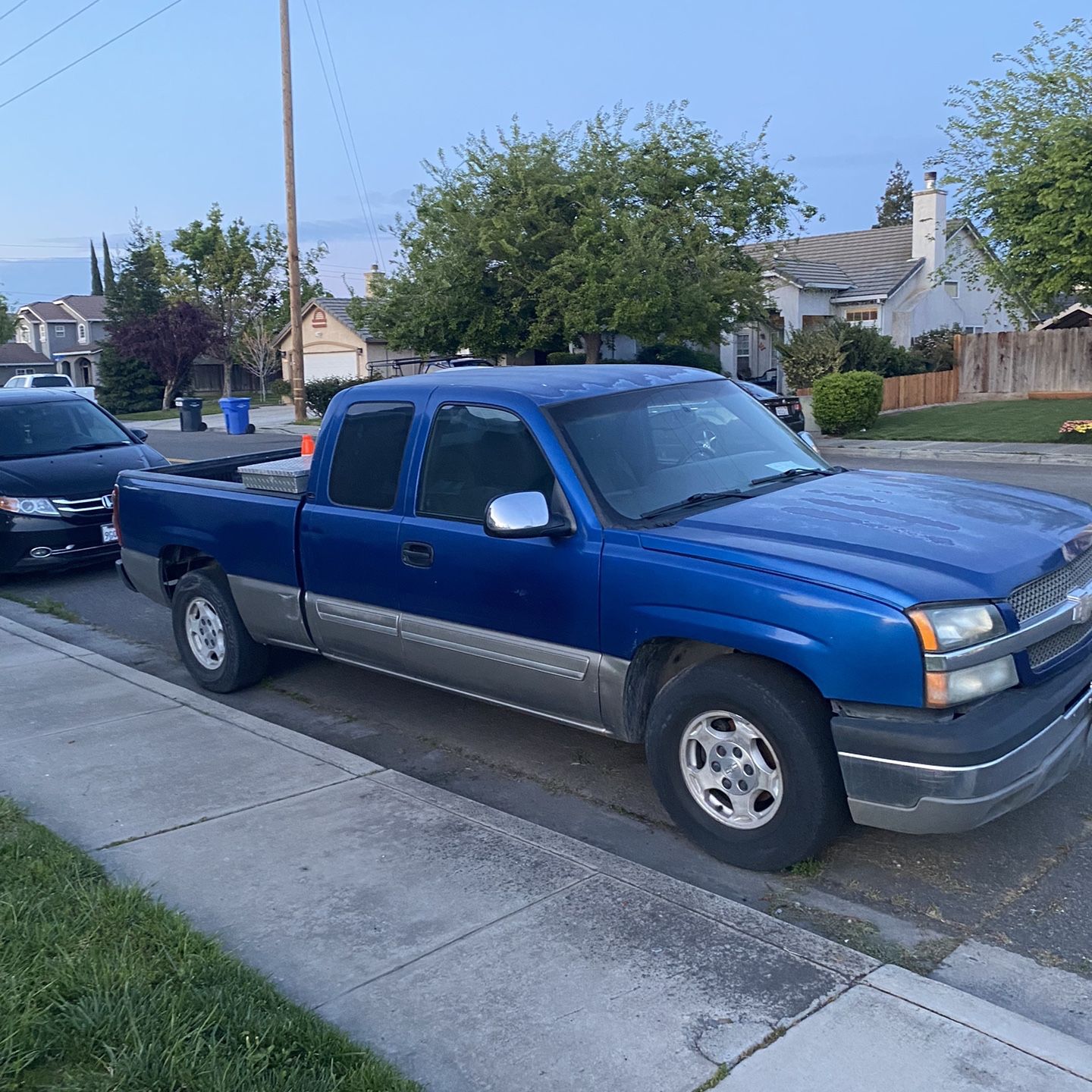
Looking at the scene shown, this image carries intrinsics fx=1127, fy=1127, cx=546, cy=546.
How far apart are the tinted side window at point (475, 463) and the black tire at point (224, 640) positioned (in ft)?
5.94

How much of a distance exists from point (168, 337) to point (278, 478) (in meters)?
45.6

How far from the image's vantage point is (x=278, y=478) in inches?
234

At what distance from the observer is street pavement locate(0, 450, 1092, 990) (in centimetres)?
381

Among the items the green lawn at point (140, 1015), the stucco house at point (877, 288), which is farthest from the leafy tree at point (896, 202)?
the green lawn at point (140, 1015)

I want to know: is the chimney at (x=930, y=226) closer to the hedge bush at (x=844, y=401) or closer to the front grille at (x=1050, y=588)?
the hedge bush at (x=844, y=401)

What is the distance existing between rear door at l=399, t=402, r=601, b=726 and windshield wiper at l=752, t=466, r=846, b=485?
1008 mm

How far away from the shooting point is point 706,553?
4.10 m

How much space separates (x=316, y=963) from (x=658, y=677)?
5.62ft

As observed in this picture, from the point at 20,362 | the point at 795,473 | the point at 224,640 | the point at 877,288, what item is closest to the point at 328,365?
the point at 877,288

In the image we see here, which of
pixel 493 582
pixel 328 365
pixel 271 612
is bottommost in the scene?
pixel 271 612

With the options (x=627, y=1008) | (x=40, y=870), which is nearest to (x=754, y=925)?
(x=627, y=1008)

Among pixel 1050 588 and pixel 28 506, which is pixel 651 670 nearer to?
pixel 1050 588

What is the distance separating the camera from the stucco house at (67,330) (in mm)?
76125

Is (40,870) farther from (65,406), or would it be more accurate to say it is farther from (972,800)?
(65,406)
